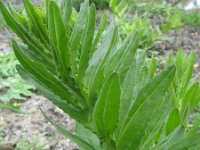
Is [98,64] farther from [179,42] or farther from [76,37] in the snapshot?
[179,42]

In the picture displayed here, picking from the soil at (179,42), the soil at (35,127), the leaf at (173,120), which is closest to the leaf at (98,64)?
the leaf at (173,120)

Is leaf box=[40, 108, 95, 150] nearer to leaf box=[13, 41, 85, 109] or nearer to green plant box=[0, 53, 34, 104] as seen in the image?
leaf box=[13, 41, 85, 109]

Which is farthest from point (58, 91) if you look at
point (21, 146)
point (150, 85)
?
point (21, 146)

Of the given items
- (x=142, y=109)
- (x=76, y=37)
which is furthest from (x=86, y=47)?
(x=142, y=109)

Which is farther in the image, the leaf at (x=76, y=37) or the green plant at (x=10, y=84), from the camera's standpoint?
the green plant at (x=10, y=84)

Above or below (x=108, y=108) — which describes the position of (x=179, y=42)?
below

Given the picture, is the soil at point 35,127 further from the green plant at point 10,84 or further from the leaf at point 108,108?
the leaf at point 108,108

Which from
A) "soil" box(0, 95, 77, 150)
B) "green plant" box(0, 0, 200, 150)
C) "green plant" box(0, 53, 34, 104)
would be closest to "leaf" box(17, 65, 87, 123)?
"green plant" box(0, 0, 200, 150)
